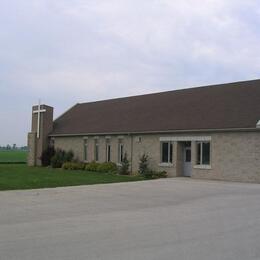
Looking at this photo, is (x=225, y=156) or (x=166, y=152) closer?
(x=225, y=156)

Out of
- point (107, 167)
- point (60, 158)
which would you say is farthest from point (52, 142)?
point (107, 167)

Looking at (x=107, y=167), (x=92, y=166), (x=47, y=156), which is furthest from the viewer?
(x=47, y=156)

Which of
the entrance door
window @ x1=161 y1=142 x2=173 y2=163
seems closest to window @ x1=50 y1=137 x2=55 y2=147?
window @ x1=161 y1=142 x2=173 y2=163

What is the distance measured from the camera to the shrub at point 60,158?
1593 inches

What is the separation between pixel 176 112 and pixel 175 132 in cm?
286

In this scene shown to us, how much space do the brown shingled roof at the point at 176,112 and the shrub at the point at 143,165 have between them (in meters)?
1.75

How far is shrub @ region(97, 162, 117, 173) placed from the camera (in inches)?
1367

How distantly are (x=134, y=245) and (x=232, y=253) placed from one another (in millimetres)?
1706

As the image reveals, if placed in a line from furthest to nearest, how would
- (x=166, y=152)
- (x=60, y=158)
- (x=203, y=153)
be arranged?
(x=60, y=158)
(x=166, y=152)
(x=203, y=153)

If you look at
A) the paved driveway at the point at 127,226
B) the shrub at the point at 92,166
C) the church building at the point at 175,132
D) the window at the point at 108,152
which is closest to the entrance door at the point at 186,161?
the church building at the point at 175,132

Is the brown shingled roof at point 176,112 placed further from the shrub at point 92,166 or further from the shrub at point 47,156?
the shrub at point 92,166

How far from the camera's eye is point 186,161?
30.9 metres

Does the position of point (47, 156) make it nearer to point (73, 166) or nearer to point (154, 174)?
point (73, 166)

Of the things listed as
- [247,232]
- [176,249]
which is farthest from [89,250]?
[247,232]
